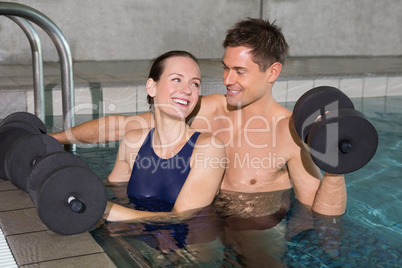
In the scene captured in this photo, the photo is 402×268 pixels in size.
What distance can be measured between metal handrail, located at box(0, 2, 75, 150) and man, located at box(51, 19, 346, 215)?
179 millimetres

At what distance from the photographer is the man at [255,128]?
289cm

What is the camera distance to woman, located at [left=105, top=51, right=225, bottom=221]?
264 cm

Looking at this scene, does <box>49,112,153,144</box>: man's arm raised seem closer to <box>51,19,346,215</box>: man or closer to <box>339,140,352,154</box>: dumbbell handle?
<box>51,19,346,215</box>: man

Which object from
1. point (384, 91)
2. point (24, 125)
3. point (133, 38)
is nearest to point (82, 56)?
point (133, 38)

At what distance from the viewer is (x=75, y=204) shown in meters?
2.14

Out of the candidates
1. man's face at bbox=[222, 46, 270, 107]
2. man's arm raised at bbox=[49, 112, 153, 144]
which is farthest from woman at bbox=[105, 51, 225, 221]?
man's arm raised at bbox=[49, 112, 153, 144]

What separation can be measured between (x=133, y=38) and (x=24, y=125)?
5758mm

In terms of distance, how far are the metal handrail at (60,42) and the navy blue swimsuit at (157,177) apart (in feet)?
2.67

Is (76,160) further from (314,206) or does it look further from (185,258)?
(314,206)

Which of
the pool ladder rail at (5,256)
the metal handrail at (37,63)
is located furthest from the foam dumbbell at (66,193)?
the metal handrail at (37,63)

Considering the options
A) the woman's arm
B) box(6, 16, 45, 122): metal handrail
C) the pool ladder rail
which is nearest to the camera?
the pool ladder rail

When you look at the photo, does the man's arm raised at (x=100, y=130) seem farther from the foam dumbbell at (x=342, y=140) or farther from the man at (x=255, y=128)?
the foam dumbbell at (x=342, y=140)

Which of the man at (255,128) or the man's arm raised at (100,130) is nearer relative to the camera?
the man at (255,128)

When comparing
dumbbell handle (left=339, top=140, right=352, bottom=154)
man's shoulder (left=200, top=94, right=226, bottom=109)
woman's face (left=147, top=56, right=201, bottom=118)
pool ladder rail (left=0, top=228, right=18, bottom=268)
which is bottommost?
pool ladder rail (left=0, top=228, right=18, bottom=268)
